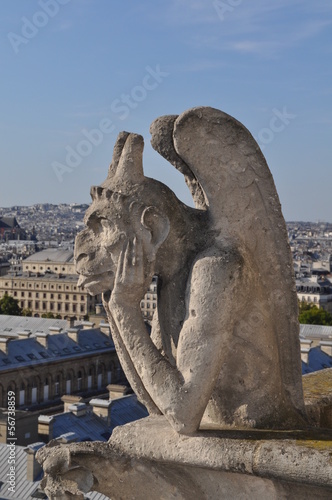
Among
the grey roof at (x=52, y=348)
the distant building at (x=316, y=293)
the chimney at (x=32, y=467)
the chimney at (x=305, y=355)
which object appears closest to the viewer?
the chimney at (x=32, y=467)

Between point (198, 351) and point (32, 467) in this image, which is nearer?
point (198, 351)

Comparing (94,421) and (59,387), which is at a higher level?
(94,421)

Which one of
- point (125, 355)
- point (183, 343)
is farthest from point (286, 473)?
point (125, 355)

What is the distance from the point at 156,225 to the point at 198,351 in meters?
0.87

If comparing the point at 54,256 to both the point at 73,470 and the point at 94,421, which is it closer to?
the point at 94,421

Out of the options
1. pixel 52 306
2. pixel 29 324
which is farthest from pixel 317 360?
pixel 52 306

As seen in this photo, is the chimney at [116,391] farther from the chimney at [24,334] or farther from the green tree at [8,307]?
the green tree at [8,307]

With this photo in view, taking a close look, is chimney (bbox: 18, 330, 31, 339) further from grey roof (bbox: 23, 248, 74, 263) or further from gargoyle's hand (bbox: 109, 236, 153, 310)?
grey roof (bbox: 23, 248, 74, 263)

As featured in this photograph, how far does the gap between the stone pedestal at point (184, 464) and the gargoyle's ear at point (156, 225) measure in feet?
3.73

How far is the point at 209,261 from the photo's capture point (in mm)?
5480

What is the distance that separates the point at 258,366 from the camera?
572 cm

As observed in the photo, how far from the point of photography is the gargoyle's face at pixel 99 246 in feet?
18.6

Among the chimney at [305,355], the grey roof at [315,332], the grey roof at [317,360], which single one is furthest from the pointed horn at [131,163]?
the grey roof at [315,332]

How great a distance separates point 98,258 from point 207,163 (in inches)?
36.2
